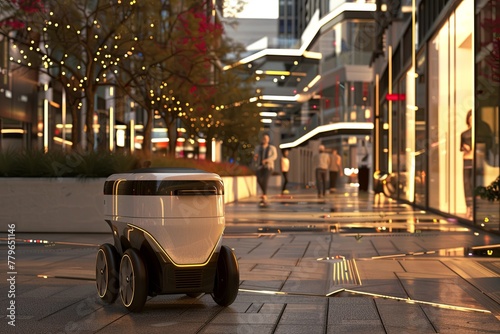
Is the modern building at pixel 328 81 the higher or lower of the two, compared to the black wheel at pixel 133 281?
higher

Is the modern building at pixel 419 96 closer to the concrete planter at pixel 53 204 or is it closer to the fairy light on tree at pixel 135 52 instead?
the fairy light on tree at pixel 135 52

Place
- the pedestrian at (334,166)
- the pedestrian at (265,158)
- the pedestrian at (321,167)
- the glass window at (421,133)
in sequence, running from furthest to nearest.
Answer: the pedestrian at (334,166), the pedestrian at (321,167), the pedestrian at (265,158), the glass window at (421,133)

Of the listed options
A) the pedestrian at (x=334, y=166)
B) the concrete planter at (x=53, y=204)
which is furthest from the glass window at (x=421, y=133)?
the pedestrian at (x=334, y=166)

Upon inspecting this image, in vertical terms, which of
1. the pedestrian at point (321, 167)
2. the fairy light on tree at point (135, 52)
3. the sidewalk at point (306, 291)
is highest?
A: the fairy light on tree at point (135, 52)

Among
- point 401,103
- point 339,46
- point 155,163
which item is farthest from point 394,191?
point 339,46

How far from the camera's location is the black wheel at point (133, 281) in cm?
654

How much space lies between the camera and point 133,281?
258 inches

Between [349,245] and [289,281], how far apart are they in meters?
3.97

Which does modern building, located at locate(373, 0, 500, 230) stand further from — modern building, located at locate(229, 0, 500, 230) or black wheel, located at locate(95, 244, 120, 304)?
black wheel, located at locate(95, 244, 120, 304)

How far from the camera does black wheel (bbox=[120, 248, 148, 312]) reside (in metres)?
6.54

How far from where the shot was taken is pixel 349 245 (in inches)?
489

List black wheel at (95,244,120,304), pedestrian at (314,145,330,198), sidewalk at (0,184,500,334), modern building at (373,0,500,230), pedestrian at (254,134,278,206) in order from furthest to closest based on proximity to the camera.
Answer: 1. pedestrian at (314,145,330,198)
2. pedestrian at (254,134,278,206)
3. modern building at (373,0,500,230)
4. black wheel at (95,244,120,304)
5. sidewalk at (0,184,500,334)

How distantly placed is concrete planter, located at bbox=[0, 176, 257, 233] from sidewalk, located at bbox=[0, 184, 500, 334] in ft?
1.98

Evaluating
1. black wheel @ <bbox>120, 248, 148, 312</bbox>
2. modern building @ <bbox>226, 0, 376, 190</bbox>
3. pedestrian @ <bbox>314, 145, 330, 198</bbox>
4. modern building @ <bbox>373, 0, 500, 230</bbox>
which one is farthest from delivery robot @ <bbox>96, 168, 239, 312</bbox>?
modern building @ <bbox>226, 0, 376, 190</bbox>
